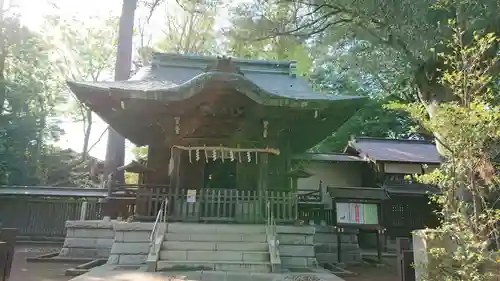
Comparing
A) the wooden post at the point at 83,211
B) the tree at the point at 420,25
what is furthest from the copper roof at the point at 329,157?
the wooden post at the point at 83,211

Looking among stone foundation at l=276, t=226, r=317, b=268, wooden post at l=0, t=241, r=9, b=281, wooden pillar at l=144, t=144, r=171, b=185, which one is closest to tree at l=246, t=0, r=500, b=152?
stone foundation at l=276, t=226, r=317, b=268

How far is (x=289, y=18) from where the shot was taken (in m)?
9.16

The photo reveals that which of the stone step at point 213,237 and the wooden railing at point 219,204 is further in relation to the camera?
the wooden railing at point 219,204

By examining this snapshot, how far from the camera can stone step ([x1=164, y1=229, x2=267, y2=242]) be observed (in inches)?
300

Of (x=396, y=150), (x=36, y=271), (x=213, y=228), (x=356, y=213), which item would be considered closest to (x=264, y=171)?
(x=213, y=228)

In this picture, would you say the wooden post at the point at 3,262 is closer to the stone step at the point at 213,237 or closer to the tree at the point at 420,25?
the stone step at the point at 213,237

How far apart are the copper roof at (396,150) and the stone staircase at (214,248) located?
9.22 m

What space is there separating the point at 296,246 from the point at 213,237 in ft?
5.81

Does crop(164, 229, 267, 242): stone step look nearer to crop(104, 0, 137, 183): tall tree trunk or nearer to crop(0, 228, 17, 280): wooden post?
crop(0, 228, 17, 280): wooden post

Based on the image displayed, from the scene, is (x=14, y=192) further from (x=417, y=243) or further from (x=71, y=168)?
(x=417, y=243)

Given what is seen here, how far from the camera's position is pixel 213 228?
26.2 ft

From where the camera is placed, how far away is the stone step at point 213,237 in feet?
25.0

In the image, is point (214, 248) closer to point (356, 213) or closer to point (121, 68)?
point (356, 213)

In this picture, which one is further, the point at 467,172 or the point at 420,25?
the point at 420,25
